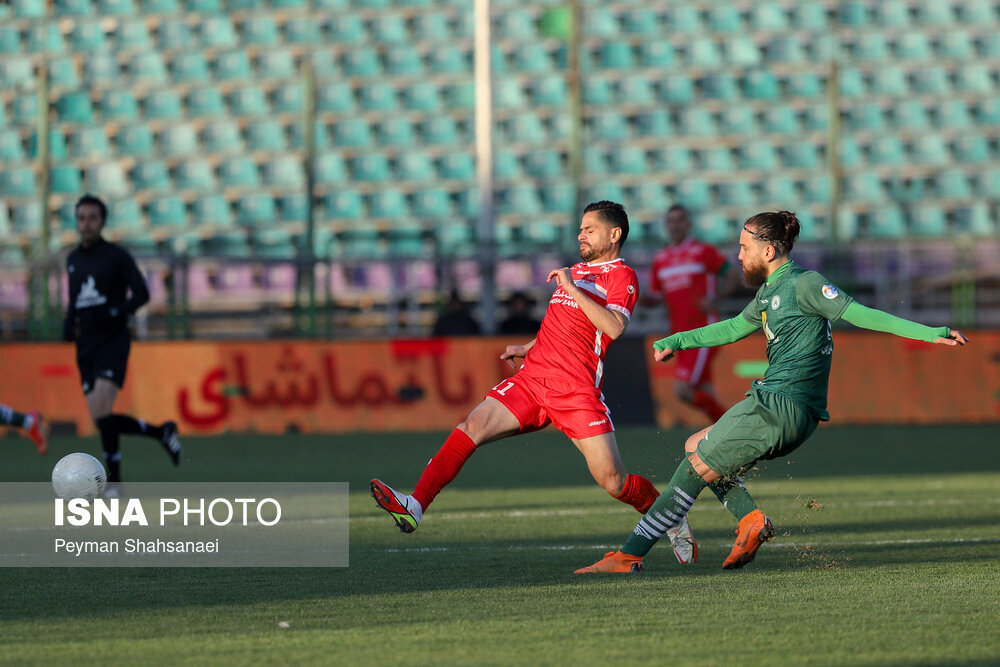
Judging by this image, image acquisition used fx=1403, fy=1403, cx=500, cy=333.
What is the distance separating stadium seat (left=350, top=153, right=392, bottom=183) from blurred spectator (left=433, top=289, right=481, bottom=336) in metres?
10.00

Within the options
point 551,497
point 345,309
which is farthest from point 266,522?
point 345,309

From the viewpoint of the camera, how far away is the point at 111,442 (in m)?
9.87

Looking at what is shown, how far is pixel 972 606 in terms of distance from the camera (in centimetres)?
514

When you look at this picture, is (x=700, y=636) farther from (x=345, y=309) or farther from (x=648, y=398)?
(x=345, y=309)

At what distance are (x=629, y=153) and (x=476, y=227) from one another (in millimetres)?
3717

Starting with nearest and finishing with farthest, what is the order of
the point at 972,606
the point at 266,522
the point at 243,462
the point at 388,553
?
the point at 972,606 < the point at 388,553 < the point at 266,522 < the point at 243,462

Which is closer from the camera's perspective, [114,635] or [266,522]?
[114,635]

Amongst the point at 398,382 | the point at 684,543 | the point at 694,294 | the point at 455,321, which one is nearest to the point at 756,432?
the point at 684,543

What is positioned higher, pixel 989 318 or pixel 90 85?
pixel 90 85

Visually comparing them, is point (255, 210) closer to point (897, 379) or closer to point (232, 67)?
point (232, 67)

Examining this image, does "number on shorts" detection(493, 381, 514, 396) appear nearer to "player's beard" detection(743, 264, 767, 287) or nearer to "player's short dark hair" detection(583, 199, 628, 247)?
"player's short dark hair" detection(583, 199, 628, 247)

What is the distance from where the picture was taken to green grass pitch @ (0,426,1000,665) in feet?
14.3

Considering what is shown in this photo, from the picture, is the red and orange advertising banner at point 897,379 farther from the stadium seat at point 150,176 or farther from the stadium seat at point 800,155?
the stadium seat at point 150,176

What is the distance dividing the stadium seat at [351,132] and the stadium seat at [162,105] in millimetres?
3212
